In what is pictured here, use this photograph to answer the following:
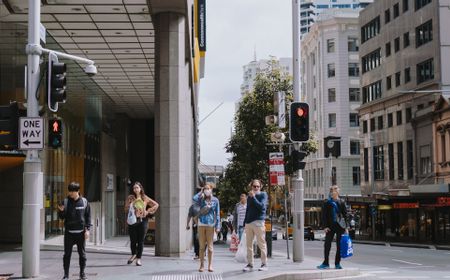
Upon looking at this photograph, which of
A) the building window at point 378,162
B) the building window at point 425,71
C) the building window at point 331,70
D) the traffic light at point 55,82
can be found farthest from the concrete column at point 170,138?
the building window at point 331,70

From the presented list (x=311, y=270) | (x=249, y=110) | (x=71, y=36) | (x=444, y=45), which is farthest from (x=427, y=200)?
(x=311, y=270)

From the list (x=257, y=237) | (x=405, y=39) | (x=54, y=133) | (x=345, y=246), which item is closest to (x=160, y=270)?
(x=257, y=237)

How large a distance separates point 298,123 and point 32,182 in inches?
259

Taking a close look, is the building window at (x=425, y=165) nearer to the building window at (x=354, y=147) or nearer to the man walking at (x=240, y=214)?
the building window at (x=354, y=147)

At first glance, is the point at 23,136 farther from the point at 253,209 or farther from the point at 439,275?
the point at 439,275

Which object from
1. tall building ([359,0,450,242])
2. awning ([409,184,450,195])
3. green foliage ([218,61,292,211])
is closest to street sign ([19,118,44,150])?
green foliage ([218,61,292,211])

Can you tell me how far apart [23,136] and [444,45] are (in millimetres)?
44023

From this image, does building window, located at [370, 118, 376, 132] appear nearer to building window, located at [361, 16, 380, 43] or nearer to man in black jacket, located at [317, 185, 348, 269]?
building window, located at [361, 16, 380, 43]

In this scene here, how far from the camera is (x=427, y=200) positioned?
4850 cm

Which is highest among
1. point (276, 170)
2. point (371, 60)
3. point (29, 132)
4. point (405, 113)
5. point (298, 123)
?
point (371, 60)

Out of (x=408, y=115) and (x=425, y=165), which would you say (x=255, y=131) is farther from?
(x=408, y=115)

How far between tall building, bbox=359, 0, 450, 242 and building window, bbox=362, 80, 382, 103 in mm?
96

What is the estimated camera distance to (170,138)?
712 inches

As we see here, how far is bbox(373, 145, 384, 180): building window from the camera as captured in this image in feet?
207
